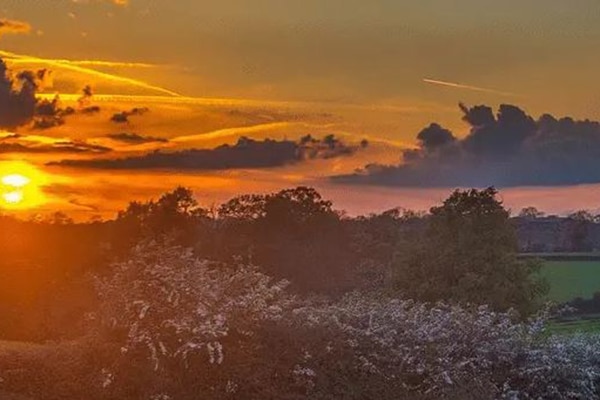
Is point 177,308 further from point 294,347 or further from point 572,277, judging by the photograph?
point 572,277

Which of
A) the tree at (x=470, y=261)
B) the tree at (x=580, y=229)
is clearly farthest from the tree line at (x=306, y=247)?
the tree at (x=580, y=229)

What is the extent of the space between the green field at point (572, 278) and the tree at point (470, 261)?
47.7 ft

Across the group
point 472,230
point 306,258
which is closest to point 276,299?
point 472,230

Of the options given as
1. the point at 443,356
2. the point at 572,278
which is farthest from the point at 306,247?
the point at 443,356

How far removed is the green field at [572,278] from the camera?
2223 inches

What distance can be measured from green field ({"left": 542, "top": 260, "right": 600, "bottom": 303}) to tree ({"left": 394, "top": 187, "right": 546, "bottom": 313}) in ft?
47.7

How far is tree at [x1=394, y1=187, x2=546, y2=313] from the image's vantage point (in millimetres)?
38875

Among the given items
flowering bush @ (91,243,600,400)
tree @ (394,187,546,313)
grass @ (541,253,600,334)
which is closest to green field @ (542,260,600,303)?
grass @ (541,253,600,334)

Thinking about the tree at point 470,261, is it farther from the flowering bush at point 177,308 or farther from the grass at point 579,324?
the flowering bush at point 177,308

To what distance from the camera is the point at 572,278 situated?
193ft

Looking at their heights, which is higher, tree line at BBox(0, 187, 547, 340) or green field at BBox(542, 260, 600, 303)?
tree line at BBox(0, 187, 547, 340)

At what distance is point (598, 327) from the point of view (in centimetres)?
4569

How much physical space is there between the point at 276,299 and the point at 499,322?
401 centimetres

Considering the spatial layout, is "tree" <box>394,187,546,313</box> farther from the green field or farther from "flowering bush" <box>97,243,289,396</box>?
"flowering bush" <box>97,243,289,396</box>
